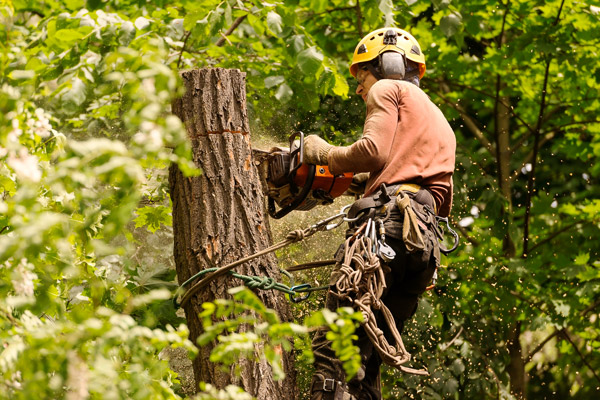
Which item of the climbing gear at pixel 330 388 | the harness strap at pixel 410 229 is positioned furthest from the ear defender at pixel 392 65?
the climbing gear at pixel 330 388

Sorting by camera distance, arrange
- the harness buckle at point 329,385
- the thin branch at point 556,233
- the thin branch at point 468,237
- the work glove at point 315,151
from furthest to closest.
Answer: the thin branch at point 556,233, the thin branch at point 468,237, the work glove at point 315,151, the harness buckle at point 329,385

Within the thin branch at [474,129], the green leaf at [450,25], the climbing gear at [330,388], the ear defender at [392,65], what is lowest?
the thin branch at [474,129]

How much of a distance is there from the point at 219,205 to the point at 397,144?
877 millimetres

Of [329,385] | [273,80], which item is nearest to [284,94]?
[273,80]

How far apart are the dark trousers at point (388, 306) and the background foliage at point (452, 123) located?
713 millimetres

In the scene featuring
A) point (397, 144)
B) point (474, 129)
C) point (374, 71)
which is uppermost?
point (374, 71)

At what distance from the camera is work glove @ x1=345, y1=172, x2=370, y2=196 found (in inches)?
166

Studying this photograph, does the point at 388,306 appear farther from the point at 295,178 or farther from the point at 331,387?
the point at 295,178

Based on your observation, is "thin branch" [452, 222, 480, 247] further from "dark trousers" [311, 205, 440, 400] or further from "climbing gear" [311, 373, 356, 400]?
"climbing gear" [311, 373, 356, 400]

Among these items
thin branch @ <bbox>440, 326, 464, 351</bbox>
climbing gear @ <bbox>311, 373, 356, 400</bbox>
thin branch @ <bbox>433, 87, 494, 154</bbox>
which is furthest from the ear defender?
thin branch @ <bbox>433, 87, 494, 154</bbox>

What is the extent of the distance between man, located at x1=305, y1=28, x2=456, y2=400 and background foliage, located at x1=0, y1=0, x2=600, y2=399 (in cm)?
79

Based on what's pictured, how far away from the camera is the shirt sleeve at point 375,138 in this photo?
3.65m

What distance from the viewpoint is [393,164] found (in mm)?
3750

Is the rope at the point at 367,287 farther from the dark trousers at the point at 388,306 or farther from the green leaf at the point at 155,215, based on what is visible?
the green leaf at the point at 155,215
